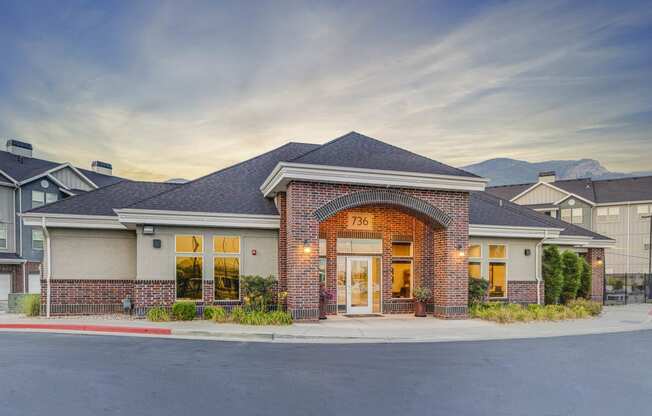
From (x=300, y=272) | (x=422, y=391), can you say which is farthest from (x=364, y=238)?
(x=422, y=391)

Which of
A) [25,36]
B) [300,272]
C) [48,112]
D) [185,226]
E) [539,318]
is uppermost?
[25,36]

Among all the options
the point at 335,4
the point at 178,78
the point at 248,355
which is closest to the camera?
the point at 248,355

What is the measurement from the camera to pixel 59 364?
8.66 meters

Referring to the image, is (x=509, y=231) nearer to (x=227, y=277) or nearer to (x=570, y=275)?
(x=570, y=275)

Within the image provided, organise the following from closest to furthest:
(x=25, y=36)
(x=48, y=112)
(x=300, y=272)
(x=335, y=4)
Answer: (x=300, y=272)
(x=335, y=4)
(x=25, y=36)
(x=48, y=112)

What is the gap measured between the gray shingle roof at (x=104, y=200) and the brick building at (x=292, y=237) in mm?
75

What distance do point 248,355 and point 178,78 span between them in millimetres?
15664

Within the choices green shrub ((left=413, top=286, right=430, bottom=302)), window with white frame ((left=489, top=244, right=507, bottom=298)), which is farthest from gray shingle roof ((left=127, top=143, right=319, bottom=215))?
window with white frame ((left=489, top=244, right=507, bottom=298))

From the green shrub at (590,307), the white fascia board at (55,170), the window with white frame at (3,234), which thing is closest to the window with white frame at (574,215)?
the green shrub at (590,307)

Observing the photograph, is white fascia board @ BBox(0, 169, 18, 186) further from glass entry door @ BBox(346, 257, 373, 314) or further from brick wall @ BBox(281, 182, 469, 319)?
glass entry door @ BBox(346, 257, 373, 314)

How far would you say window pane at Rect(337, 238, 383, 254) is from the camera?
56.2ft

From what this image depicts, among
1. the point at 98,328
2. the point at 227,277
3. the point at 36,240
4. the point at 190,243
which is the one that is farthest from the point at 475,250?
the point at 36,240

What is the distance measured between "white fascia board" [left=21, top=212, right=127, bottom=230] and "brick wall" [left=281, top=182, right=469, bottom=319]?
262 inches

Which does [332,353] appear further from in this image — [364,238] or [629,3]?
[629,3]
